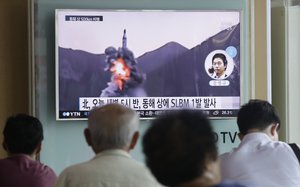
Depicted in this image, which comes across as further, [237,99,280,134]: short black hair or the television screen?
the television screen

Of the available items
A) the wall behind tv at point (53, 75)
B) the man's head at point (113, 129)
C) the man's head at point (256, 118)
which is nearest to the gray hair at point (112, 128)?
the man's head at point (113, 129)

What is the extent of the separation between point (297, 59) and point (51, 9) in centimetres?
195

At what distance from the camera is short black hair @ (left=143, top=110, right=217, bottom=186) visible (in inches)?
48.6

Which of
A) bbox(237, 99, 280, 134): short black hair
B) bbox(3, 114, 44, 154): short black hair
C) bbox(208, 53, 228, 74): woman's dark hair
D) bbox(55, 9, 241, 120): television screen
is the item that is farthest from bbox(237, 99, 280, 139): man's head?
bbox(208, 53, 228, 74): woman's dark hair

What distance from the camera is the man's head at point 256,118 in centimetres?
280

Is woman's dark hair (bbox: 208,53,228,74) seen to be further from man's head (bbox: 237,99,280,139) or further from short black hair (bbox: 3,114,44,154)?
short black hair (bbox: 3,114,44,154)

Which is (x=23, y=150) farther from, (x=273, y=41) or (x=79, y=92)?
(x=273, y=41)

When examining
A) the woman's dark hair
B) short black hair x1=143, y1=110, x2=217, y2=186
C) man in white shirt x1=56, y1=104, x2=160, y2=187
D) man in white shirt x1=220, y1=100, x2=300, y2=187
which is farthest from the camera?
the woman's dark hair

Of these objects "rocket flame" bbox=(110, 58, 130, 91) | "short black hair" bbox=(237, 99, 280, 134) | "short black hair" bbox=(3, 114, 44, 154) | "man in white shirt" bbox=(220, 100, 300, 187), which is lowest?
"man in white shirt" bbox=(220, 100, 300, 187)

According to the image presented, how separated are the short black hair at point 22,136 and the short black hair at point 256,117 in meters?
0.95

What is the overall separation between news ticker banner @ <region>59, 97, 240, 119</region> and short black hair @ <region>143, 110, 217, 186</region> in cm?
288

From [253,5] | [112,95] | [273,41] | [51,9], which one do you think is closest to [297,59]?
[273,41]

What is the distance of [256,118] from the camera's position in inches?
111

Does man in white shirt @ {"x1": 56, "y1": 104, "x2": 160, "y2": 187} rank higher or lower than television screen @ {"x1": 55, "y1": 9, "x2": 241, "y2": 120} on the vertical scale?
lower
